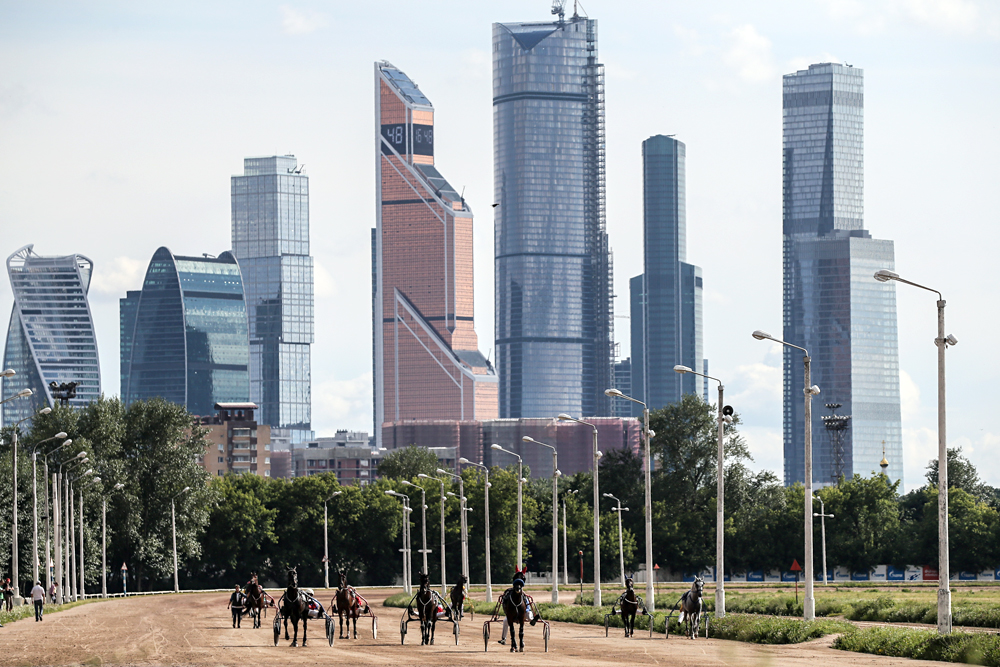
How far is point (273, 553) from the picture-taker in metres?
139

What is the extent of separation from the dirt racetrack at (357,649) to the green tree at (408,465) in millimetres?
112287

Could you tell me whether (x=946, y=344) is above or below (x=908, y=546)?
above

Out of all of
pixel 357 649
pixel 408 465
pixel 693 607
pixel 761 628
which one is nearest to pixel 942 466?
pixel 761 628

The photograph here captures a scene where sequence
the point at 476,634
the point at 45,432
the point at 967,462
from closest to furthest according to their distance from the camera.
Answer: the point at 476,634, the point at 45,432, the point at 967,462

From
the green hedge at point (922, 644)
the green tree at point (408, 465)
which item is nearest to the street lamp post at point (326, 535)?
the green tree at point (408, 465)

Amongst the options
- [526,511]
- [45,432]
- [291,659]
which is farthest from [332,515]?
[291,659]

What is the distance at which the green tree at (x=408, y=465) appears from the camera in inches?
6678

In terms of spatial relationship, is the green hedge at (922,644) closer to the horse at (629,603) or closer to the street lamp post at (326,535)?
the horse at (629,603)

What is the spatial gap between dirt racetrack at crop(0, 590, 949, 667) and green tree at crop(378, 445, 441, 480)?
112 metres

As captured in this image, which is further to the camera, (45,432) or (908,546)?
(908,546)

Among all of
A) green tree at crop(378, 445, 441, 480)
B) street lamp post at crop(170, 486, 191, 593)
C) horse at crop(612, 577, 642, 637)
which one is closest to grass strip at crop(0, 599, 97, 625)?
horse at crop(612, 577, 642, 637)

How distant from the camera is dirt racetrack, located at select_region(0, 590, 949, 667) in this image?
33722mm

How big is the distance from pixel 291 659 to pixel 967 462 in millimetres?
144035

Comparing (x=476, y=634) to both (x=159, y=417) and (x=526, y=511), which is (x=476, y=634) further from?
(x=526, y=511)
